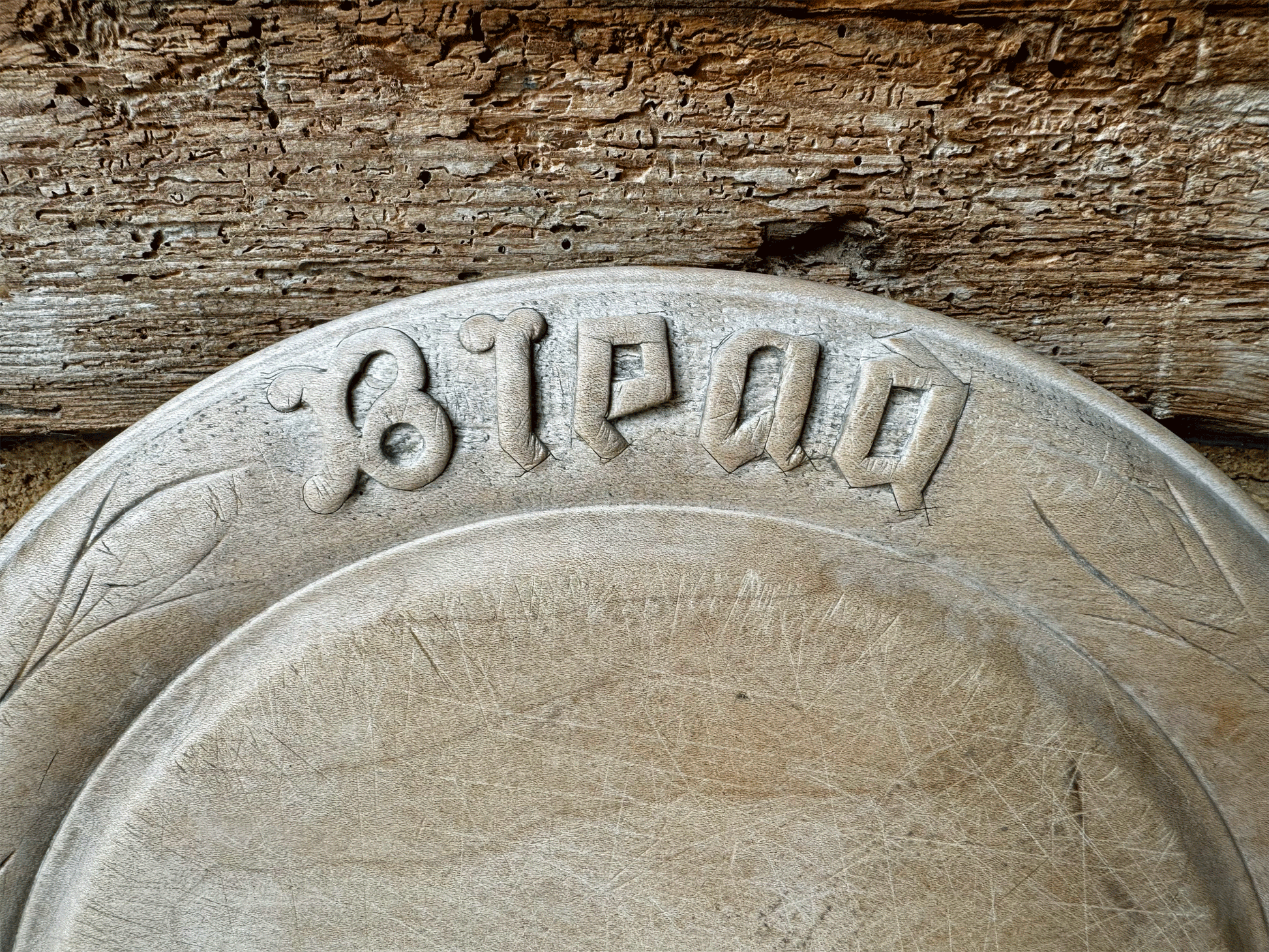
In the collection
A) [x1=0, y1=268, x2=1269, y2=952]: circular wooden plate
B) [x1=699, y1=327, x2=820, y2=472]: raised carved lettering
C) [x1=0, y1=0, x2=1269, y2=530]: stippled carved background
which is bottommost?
[x1=0, y1=268, x2=1269, y2=952]: circular wooden plate

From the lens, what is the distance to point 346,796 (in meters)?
0.80

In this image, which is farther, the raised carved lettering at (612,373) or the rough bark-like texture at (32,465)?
the rough bark-like texture at (32,465)

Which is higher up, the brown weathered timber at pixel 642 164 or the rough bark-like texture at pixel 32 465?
the brown weathered timber at pixel 642 164

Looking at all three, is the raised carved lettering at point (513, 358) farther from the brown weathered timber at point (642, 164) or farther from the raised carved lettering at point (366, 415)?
the brown weathered timber at point (642, 164)

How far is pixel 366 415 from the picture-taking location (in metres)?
0.79

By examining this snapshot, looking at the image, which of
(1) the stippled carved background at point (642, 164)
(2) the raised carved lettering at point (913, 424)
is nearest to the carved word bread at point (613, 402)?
(2) the raised carved lettering at point (913, 424)

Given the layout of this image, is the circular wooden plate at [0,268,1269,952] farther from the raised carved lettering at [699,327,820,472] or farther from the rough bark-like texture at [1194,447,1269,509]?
the rough bark-like texture at [1194,447,1269,509]

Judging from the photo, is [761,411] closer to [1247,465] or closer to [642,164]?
[642,164]

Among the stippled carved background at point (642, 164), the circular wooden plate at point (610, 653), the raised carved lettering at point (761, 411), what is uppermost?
the stippled carved background at point (642, 164)

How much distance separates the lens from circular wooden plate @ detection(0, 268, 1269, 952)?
30.6 inches

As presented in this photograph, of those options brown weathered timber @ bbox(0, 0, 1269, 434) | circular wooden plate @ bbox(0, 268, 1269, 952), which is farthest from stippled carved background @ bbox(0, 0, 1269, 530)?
Result: circular wooden plate @ bbox(0, 268, 1269, 952)

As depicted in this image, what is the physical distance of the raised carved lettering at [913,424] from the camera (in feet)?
2.53

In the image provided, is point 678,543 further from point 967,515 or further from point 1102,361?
point 1102,361

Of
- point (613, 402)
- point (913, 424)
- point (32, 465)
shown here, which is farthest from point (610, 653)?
point (32, 465)
